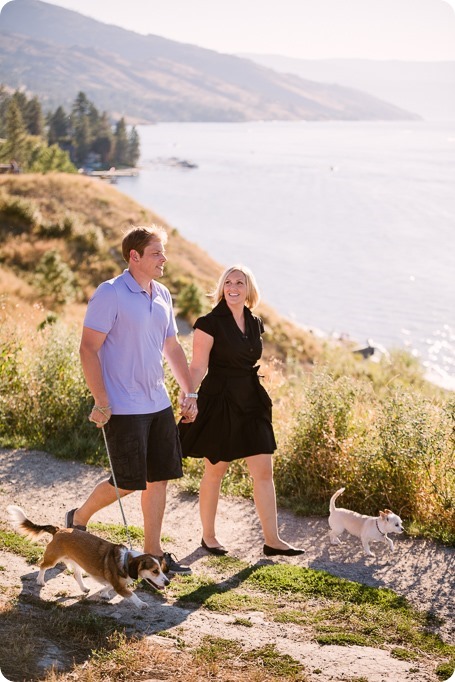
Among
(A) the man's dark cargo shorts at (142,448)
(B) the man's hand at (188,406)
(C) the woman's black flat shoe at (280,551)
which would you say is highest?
(B) the man's hand at (188,406)

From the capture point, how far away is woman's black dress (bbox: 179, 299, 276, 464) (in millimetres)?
5246

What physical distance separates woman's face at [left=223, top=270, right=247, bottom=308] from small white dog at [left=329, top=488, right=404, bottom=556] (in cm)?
157

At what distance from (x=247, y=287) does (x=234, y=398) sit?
2.49 feet

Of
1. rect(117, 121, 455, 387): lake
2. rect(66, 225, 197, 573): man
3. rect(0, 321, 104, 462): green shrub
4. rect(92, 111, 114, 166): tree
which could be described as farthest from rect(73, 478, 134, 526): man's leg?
rect(92, 111, 114, 166): tree

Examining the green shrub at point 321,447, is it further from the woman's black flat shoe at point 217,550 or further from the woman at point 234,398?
the woman at point 234,398

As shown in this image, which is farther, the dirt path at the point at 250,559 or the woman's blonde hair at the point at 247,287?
the woman's blonde hair at the point at 247,287

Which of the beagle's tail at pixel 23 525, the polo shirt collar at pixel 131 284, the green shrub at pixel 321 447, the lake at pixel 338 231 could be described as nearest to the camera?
the polo shirt collar at pixel 131 284

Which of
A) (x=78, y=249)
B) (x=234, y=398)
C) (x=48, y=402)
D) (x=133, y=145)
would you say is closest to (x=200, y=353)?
(x=234, y=398)

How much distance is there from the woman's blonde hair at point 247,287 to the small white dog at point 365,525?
4.93 ft

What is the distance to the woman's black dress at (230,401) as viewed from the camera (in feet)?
17.2

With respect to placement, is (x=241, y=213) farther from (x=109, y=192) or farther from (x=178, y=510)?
(x=178, y=510)

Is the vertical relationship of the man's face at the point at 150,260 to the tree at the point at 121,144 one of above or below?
below

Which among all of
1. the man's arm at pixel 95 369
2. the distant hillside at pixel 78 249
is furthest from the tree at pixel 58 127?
the man's arm at pixel 95 369

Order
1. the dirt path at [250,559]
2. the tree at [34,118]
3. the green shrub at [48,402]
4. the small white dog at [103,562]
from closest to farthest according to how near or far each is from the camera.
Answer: the dirt path at [250,559], the small white dog at [103,562], the green shrub at [48,402], the tree at [34,118]
